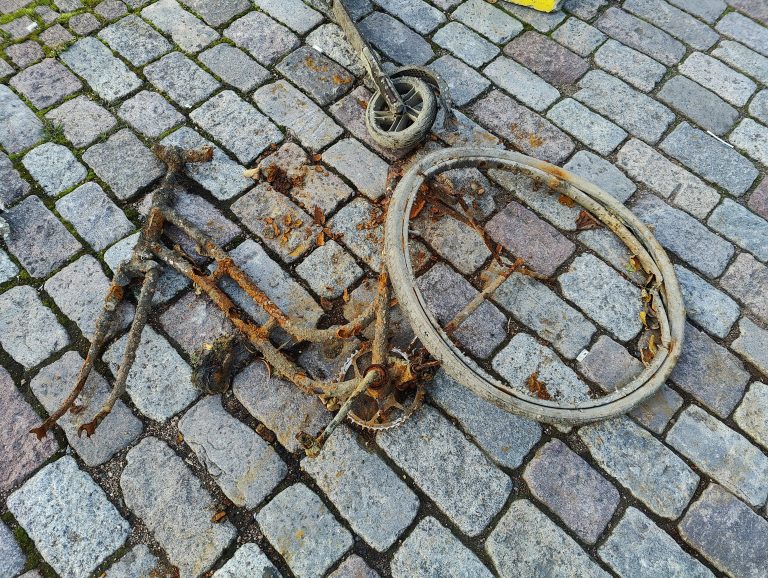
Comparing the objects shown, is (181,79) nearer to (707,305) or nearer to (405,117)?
(405,117)

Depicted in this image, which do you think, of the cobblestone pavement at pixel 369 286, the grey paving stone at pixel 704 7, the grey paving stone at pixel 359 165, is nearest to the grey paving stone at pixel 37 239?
the cobblestone pavement at pixel 369 286

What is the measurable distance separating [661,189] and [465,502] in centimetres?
230

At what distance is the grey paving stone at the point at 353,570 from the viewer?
2.57 meters

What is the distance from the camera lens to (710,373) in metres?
3.06

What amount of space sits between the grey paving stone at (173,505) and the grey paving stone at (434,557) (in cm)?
78

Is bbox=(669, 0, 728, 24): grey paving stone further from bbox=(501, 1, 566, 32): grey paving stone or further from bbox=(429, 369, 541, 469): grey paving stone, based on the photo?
bbox=(429, 369, 541, 469): grey paving stone

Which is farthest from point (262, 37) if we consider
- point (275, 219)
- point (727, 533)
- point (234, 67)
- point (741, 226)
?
point (727, 533)

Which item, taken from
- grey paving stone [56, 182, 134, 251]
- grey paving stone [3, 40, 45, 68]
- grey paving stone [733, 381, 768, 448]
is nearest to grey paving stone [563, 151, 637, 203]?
grey paving stone [733, 381, 768, 448]

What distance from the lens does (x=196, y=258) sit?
11.0 feet

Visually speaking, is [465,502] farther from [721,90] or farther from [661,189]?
[721,90]

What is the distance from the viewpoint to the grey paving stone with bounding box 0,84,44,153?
3.72 metres

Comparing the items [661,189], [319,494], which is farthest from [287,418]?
[661,189]

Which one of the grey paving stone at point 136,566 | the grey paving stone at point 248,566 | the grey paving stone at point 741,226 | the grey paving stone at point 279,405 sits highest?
the grey paving stone at point 741,226

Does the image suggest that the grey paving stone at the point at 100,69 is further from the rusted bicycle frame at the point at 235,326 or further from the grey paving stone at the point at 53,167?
the rusted bicycle frame at the point at 235,326
